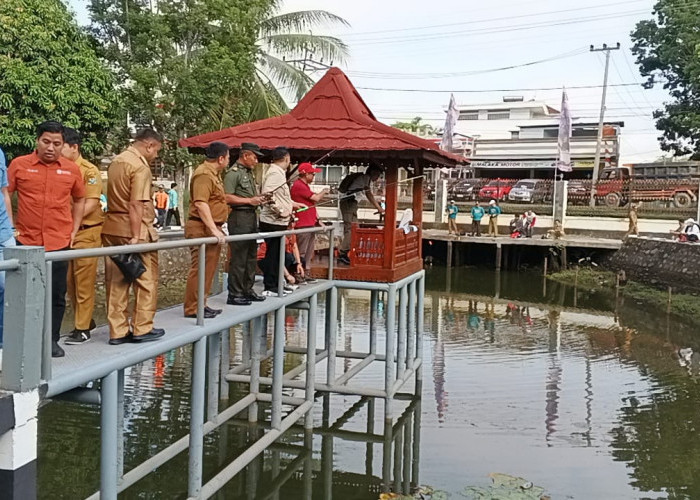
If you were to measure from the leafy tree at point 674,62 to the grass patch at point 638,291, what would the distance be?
9600mm

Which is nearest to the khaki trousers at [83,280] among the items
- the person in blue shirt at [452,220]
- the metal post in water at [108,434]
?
the metal post in water at [108,434]

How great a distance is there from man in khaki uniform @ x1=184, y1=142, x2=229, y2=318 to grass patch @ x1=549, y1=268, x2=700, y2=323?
53.4 ft

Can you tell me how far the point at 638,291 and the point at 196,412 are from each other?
20.6 m

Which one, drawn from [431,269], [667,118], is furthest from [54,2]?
[667,118]

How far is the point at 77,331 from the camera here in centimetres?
567

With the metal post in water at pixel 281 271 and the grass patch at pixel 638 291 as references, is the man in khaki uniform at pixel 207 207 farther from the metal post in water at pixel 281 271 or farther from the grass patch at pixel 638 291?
the grass patch at pixel 638 291

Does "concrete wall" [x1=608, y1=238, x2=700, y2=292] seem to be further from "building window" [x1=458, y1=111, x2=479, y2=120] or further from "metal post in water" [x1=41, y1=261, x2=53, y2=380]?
"building window" [x1=458, y1=111, x2=479, y2=120]

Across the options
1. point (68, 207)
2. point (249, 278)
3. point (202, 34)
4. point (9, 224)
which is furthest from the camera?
point (202, 34)

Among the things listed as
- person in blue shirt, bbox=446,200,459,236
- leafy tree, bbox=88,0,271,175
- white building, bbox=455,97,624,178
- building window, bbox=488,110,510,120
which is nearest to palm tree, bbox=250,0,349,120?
→ leafy tree, bbox=88,0,271,175

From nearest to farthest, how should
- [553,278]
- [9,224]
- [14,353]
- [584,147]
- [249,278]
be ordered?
[14,353]
[9,224]
[249,278]
[553,278]
[584,147]

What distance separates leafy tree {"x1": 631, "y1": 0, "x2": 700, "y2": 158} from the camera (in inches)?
1290

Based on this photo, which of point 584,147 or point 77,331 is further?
point 584,147

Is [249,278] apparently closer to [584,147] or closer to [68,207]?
[68,207]

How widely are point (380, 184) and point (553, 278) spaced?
7328 millimetres
